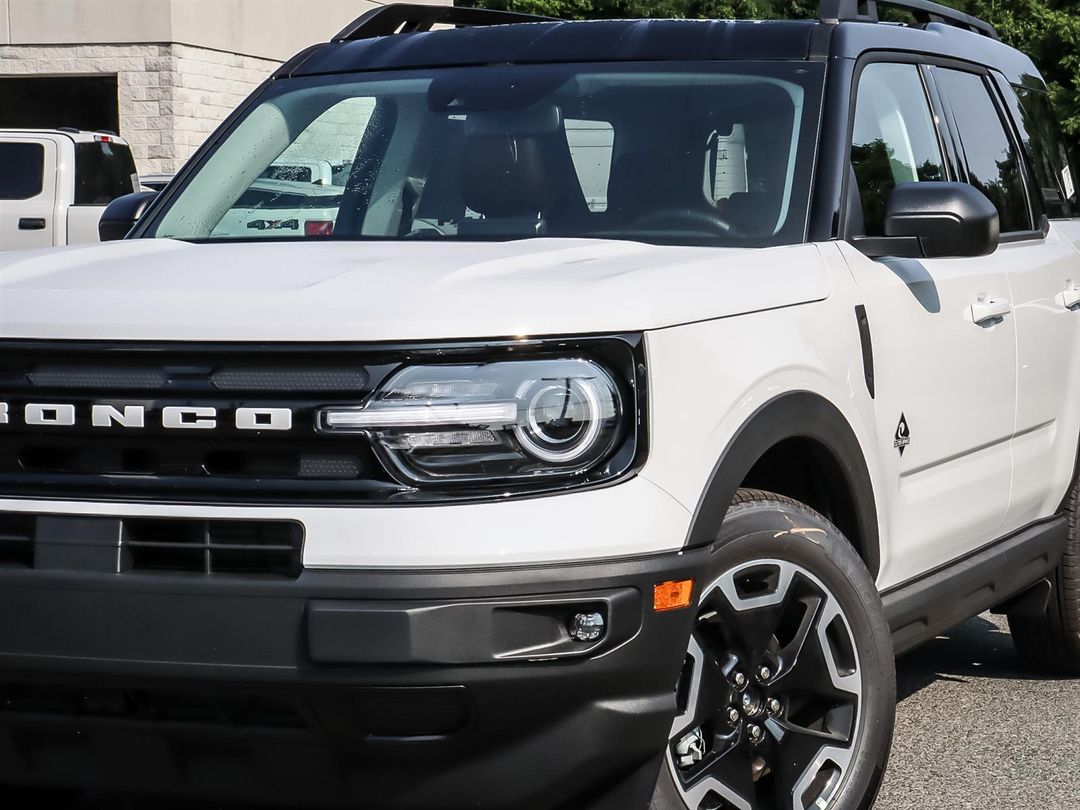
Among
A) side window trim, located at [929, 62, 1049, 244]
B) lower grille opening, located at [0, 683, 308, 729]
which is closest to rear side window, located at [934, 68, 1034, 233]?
side window trim, located at [929, 62, 1049, 244]

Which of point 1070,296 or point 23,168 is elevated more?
point 1070,296

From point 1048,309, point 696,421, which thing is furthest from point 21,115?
point 696,421

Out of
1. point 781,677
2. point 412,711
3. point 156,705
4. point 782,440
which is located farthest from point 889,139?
point 156,705

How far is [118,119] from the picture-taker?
20719 millimetres

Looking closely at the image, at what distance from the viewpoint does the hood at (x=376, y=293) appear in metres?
2.79

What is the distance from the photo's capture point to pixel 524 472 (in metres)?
2.79

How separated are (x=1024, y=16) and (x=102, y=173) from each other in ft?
62.8

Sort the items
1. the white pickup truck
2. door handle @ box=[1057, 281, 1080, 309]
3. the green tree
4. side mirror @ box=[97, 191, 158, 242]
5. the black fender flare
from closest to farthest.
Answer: the black fender flare
side mirror @ box=[97, 191, 158, 242]
door handle @ box=[1057, 281, 1080, 309]
the white pickup truck
the green tree

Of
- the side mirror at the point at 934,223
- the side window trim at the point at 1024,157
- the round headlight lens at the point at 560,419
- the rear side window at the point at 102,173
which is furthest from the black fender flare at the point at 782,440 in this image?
the rear side window at the point at 102,173

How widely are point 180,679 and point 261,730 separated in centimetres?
16

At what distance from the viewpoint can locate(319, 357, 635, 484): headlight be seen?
277 centimetres

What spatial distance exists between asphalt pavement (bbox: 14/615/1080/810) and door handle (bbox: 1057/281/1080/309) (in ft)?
3.96

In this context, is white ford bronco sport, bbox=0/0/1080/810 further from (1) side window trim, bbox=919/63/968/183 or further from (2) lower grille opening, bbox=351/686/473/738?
(1) side window trim, bbox=919/63/968/183

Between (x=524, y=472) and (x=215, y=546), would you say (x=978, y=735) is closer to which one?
(x=524, y=472)
